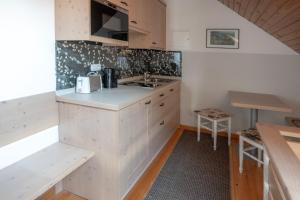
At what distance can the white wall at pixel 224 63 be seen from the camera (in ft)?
10.6

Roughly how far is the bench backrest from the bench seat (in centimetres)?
19

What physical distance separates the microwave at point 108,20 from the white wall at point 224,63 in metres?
1.59

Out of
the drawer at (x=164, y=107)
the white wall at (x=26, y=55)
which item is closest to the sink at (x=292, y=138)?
the drawer at (x=164, y=107)

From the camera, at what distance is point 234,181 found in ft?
7.47

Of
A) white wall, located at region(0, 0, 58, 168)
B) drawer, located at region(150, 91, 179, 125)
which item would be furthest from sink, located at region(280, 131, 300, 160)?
white wall, located at region(0, 0, 58, 168)

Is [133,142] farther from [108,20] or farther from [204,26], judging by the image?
[204,26]

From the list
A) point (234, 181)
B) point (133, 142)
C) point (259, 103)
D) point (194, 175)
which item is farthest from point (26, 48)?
point (259, 103)

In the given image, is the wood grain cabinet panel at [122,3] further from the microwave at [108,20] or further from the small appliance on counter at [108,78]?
the small appliance on counter at [108,78]

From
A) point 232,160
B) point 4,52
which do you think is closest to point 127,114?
point 4,52

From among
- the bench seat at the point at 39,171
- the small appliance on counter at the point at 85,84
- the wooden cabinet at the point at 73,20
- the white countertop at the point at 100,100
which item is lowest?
the bench seat at the point at 39,171

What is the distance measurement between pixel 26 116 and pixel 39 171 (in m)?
0.45

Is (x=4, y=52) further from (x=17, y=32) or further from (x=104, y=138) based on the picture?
(x=104, y=138)

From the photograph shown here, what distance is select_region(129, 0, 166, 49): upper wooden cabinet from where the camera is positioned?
101 inches

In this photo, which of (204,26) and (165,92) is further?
A: (204,26)
